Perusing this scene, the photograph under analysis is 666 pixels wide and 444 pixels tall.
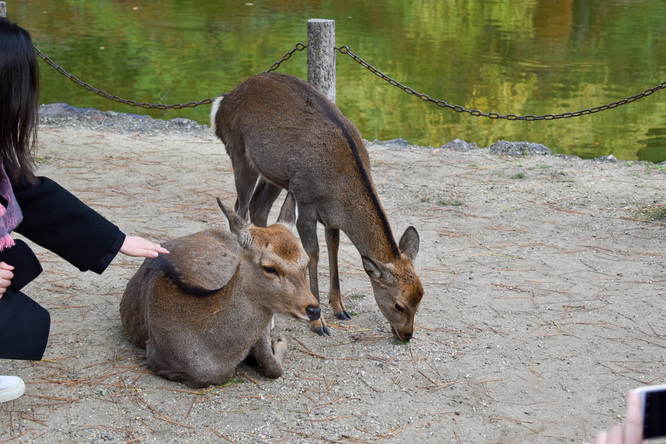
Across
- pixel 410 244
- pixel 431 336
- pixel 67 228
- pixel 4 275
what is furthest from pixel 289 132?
pixel 4 275

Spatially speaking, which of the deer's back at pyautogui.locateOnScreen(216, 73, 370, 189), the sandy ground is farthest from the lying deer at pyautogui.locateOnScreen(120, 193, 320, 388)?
the deer's back at pyautogui.locateOnScreen(216, 73, 370, 189)

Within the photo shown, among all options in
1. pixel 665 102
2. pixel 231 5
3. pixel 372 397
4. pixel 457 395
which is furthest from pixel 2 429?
pixel 231 5

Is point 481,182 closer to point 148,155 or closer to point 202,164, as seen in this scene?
point 202,164

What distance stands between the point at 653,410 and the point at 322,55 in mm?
6554

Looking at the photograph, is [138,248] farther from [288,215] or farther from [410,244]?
[410,244]

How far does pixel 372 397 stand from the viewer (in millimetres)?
4414

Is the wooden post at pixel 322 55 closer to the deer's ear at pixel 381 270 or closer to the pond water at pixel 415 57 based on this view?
the deer's ear at pixel 381 270

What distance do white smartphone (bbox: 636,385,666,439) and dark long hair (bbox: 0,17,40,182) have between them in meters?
3.03

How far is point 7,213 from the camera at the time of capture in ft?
12.4

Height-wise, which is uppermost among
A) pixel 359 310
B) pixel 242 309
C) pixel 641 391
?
pixel 641 391

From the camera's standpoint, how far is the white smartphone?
1373 millimetres

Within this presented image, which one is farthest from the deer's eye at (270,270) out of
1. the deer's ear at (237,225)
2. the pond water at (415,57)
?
the pond water at (415,57)

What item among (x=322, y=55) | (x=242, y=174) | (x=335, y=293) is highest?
(x=322, y=55)

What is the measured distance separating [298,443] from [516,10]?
66.4ft
